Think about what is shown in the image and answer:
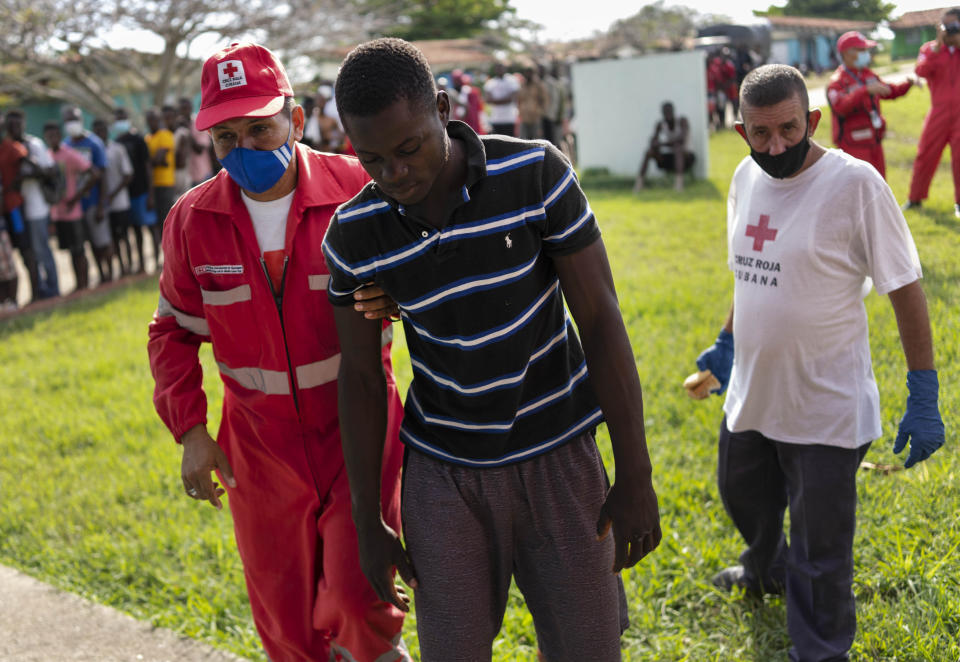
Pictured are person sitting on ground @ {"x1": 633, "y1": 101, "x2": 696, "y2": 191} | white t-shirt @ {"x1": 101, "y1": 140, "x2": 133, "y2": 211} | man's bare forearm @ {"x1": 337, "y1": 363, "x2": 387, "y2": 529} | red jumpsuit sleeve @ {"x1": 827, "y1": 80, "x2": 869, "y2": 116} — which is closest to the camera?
man's bare forearm @ {"x1": 337, "y1": 363, "x2": 387, "y2": 529}

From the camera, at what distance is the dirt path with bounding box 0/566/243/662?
379 centimetres

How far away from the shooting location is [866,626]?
3.18 meters

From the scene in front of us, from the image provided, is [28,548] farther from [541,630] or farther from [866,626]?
[866,626]

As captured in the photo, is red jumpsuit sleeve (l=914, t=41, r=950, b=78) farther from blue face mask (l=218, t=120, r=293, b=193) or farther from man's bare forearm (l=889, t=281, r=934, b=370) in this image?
blue face mask (l=218, t=120, r=293, b=193)

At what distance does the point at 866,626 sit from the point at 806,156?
Result: 1.55m

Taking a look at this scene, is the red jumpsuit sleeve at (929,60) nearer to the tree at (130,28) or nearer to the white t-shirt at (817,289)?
the white t-shirt at (817,289)

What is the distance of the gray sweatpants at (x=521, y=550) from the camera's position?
225 centimetres

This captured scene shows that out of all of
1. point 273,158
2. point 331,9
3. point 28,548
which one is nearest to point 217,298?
point 273,158

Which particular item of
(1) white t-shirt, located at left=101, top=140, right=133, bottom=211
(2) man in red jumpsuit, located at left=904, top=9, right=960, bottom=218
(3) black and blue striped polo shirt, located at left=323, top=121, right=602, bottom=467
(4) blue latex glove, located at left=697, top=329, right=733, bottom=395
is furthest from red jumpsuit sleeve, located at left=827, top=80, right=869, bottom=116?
(1) white t-shirt, located at left=101, top=140, right=133, bottom=211

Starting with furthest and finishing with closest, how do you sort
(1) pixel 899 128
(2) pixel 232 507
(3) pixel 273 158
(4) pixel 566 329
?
(1) pixel 899 128 → (2) pixel 232 507 → (3) pixel 273 158 → (4) pixel 566 329

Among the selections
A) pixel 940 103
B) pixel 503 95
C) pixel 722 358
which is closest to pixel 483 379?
pixel 722 358

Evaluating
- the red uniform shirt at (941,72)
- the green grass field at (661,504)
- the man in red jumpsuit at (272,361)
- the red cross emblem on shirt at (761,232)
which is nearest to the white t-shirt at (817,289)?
the red cross emblem on shirt at (761,232)

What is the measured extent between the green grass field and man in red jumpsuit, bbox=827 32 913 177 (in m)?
0.74

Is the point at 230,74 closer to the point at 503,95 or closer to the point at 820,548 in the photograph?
the point at 820,548
